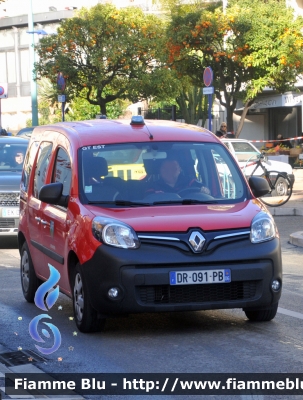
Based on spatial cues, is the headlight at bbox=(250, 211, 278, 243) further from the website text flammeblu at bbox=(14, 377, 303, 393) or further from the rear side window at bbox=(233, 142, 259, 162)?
the rear side window at bbox=(233, 142, 259, 162)

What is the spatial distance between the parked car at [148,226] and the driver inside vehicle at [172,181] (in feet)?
0.04

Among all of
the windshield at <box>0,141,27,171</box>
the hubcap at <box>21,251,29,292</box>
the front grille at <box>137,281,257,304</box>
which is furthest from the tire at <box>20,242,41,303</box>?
the windshield at <box>0,141,27,171</box>

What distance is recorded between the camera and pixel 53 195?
845 cm

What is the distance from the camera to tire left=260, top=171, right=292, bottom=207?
2183cm

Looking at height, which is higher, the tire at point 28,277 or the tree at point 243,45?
the tree at point 243,45

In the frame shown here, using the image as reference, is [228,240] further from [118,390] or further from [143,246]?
[118,390]

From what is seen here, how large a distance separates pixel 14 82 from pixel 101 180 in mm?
71624

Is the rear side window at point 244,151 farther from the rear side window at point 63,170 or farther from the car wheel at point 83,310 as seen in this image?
the car wheel at point 83,310

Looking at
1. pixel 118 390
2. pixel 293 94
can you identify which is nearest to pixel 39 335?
pixel 118 390

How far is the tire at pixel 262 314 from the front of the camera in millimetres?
8336

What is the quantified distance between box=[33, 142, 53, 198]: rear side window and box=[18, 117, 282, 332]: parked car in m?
0.02

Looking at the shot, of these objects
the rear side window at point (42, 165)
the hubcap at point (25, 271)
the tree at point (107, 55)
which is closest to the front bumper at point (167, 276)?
the rear side window at point (42, 165)

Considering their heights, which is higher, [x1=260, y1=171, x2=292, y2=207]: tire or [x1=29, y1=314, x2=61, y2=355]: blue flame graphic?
[x1=29, y1=314, x2=61, y2=355]: blue flame graphic

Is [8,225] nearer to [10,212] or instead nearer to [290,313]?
[10,212]
